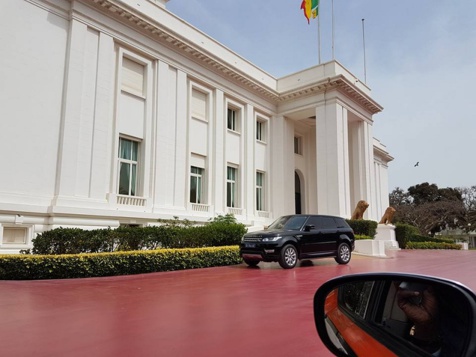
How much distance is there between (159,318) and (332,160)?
69.3ft

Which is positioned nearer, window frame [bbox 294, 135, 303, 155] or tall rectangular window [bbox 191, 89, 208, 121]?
tall rectangular window [bbox 191, 89, 208, 121]

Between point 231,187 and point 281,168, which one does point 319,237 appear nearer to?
point 231,187

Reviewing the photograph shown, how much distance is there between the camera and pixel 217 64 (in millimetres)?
21984

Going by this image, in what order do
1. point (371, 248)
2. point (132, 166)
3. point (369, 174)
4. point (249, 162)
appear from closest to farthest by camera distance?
point (132, 166)
point (371, 248)
point (249, 162)
point (369, 174)

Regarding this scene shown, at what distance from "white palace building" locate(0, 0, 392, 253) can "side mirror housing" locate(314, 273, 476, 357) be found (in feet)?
44.5

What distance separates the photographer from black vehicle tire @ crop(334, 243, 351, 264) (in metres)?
13.4

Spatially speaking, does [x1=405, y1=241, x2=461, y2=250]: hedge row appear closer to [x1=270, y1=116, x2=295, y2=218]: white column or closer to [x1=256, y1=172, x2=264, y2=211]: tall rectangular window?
[x1=270, y1=116, x2=295, y2=218]: white column

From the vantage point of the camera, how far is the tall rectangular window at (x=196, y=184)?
816 inches

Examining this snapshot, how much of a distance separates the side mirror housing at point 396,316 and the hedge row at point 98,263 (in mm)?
9399

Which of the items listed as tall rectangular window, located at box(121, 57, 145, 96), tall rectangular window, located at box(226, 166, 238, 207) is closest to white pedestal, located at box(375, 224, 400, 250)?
tall rectangular window, located at box(226, 166, 238, 207)

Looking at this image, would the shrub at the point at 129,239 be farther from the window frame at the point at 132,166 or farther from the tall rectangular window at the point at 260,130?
the tall rectangular window at the point at 260,130

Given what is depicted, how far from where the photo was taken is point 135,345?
4305mm

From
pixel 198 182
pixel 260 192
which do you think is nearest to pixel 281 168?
pixel 260 192

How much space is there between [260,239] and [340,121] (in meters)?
16.0
